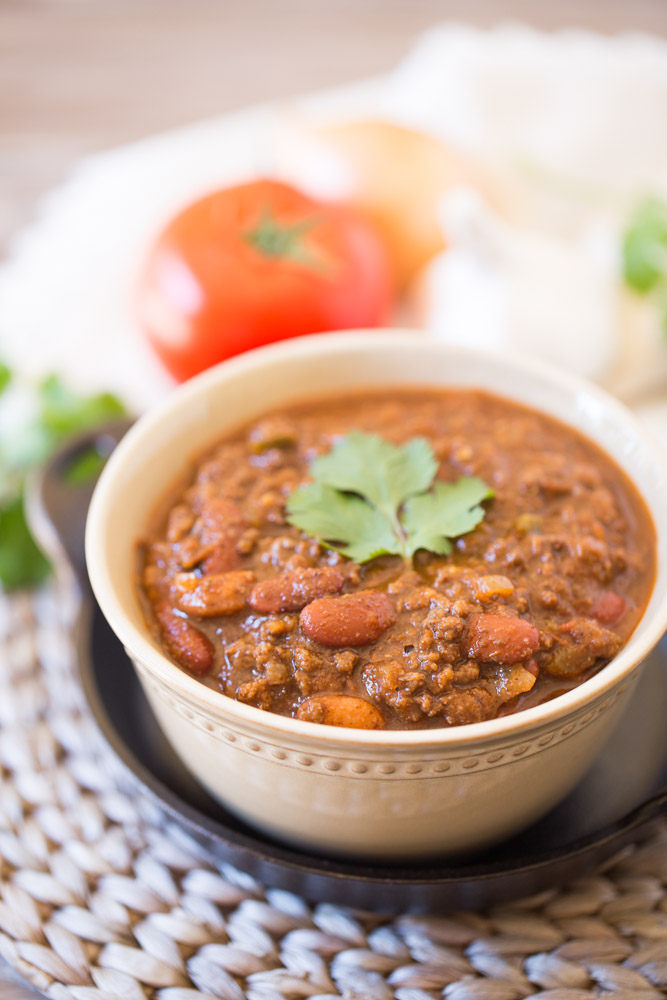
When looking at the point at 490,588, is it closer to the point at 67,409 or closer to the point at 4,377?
the point at 67,409

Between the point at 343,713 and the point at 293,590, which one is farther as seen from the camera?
the point at 293,590

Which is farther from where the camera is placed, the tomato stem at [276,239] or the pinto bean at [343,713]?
the tomato stem at [276,239]

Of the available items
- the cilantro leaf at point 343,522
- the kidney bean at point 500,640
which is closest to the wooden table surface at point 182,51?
the cilantro leaf at point 343,522

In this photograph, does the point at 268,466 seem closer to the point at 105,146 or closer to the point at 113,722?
the point at 113,722

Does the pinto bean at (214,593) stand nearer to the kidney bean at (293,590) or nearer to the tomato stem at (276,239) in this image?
the kidney bean at (293,590)

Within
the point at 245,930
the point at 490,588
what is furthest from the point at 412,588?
the point at 245,930

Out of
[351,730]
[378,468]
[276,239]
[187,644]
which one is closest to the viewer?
[351,730]

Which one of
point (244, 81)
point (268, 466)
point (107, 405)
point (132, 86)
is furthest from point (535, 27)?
point (268, 466)
